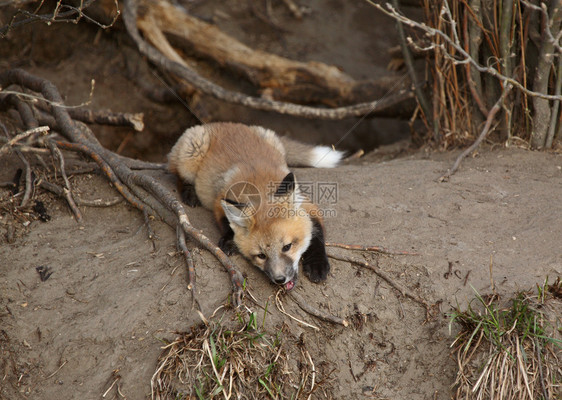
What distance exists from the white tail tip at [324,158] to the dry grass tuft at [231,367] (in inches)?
102

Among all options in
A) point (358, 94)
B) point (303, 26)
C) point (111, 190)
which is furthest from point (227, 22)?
point (111, 190)

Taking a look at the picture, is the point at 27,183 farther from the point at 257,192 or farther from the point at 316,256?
the point at 316,256

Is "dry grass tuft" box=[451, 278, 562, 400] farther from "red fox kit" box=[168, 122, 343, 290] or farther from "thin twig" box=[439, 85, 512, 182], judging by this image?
"thin twig" box=[439, 85, 512, 182]

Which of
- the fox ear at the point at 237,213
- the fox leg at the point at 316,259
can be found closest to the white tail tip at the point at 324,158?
the fox leg at the point at 316,259

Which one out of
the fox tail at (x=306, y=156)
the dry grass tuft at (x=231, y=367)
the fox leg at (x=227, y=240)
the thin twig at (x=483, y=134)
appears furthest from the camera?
the fox tail at (x=306, y=156)

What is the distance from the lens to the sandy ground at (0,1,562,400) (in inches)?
129

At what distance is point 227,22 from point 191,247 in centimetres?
623

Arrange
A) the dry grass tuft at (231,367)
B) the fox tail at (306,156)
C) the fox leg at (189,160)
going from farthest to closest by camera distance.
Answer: the fox tail at (306,156), the fox leg at (189,160), the dry grass tuft at (231,367)

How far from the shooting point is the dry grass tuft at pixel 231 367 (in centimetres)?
305

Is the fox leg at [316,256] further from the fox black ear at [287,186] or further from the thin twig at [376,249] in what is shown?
the fox black ear at [287,186]

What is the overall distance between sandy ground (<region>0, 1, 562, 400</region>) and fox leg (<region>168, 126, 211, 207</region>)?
225mm

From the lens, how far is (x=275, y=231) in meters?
3.78

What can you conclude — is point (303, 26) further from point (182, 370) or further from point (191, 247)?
point (182, 370)

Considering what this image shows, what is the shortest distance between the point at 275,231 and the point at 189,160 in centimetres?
170
